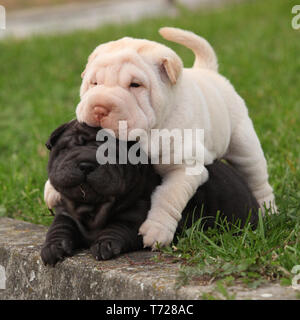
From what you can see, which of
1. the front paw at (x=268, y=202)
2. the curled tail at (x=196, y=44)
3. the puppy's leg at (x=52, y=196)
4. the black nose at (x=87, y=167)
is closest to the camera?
the black nose at (x=87, y=167)

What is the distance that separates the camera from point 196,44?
323 centimetres

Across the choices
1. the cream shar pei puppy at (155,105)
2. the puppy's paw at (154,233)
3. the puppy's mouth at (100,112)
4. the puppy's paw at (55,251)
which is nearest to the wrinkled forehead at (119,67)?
the cream shar pei puppy at (155,105)

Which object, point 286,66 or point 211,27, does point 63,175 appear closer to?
point 286,66

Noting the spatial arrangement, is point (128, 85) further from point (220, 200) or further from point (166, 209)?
point (220, 200)

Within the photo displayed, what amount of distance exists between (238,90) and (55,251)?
145 inches

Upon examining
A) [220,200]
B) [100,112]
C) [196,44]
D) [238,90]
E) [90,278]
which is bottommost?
[90,278]

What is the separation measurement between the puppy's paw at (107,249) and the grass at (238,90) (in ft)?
0.76

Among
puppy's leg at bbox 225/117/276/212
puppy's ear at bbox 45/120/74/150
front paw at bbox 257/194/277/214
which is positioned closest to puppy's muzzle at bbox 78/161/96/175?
puppy's ear at bbox 45/120/74/150

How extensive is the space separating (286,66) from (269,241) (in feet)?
14.6

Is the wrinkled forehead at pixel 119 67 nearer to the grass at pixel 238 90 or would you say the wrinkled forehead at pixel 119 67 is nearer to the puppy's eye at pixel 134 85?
the puppy's eye at pixel 134 85

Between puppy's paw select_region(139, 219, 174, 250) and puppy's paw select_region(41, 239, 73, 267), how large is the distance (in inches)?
12.7

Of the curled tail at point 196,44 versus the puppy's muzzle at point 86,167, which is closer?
the puppy's muzzle at point 86,167

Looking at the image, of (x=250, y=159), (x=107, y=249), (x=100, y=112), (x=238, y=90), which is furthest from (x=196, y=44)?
(x=238, y=90)

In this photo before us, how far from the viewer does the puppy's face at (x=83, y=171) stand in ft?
7.91
